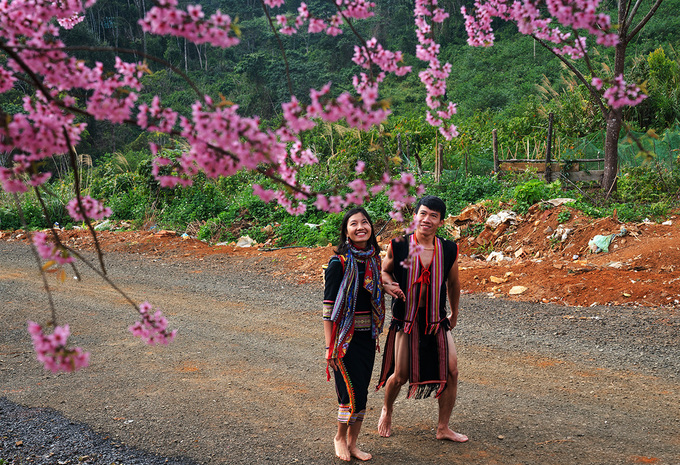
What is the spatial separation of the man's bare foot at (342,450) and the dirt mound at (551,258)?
13.7ft

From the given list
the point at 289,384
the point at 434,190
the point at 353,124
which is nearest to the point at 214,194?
the point at 434,190

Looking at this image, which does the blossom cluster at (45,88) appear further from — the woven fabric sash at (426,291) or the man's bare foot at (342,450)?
the man's bare foot at (342,450)

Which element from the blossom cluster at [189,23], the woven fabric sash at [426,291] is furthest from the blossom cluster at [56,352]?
the woven fabric sash at [426,291]

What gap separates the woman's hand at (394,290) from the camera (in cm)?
348

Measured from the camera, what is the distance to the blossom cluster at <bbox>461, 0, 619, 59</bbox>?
6.92 ft

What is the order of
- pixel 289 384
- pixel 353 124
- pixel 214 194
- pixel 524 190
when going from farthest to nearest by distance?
pixel 214 194, pixel 524 190, pixel 289 384, pixel 353 124

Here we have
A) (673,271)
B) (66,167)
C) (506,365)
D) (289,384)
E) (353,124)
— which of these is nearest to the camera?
(353,124)

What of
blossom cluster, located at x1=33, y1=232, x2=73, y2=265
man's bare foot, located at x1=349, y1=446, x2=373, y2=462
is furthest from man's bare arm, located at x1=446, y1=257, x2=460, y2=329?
blossom cluster, located at x1=33, y1=232, x2=73, y2=265

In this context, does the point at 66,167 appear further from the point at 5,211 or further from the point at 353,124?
the point at 353,124

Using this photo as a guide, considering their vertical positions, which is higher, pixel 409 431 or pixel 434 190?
pixel 434 190

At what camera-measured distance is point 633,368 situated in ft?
16.1

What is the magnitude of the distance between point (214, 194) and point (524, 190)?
22.3 feet

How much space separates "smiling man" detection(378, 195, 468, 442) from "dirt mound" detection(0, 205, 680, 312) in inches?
146

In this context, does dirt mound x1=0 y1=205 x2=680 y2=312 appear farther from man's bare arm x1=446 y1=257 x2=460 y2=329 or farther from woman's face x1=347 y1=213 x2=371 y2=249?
woman's face x1=347 y1=213 x2=371 y2=249
